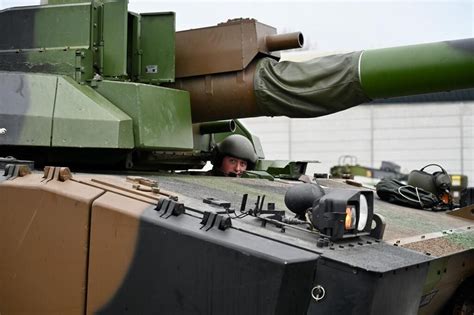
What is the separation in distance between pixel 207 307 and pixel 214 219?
481 mm

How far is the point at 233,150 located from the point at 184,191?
252 cm

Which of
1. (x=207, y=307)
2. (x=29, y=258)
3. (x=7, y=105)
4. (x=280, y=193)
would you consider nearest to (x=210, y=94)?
(x=280, y=193)

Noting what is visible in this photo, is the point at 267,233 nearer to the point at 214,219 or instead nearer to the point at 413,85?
the point at 214,219

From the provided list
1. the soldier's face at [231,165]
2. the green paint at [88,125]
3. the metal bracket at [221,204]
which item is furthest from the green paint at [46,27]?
the metal bracket at [221,204]

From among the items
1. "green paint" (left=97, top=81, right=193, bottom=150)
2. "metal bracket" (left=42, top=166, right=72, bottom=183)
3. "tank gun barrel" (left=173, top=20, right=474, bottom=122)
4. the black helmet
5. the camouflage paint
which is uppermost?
"tank gun barrel" (left=173, top=20, right=474, bottom=122)

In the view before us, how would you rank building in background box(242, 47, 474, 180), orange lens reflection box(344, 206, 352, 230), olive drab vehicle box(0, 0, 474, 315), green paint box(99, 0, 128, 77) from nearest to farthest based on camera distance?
olive drab vehicle box(0, 0, 474, 315) < orange lens reflection box(344, 206, 352, 230) < green paint box(99, 0, 128, 77) < building in background box(242, 47, 474, 180)

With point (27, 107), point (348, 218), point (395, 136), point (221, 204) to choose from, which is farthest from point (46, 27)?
point (395, 136)

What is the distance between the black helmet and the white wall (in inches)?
772

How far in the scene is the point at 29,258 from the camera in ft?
14.8

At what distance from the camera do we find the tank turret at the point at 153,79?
18.0 ft

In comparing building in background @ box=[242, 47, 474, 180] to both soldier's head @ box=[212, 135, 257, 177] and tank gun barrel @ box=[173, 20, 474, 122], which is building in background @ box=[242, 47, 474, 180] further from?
tank gun barrel @ box=[173, 20, 474, 122]

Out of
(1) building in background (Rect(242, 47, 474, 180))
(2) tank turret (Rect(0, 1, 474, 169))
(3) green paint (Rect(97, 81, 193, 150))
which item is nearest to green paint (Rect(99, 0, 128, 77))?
(2) tank turret (Rect(0, 1, 474, 169))

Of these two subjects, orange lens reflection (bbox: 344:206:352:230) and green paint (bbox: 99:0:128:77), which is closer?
orange lens reflection (bbox: 344:206:352:230)

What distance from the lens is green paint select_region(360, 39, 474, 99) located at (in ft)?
17.8
